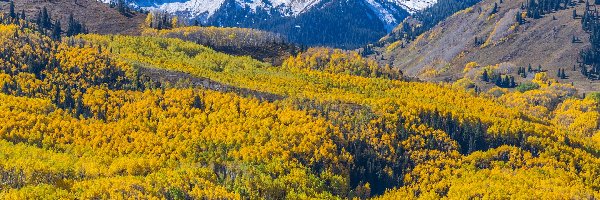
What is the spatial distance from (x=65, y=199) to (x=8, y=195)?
15192 mm

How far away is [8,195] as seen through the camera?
199m

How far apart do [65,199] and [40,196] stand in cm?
676

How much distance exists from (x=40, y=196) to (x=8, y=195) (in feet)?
27.7

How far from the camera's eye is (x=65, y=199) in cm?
19912

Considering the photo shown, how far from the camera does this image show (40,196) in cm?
19925
